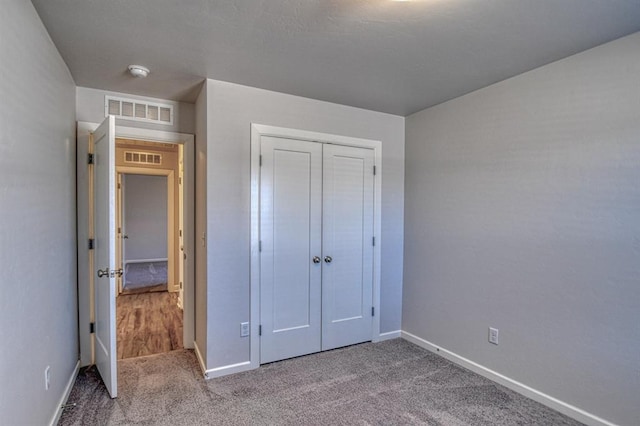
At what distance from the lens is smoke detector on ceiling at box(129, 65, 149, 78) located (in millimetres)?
2395

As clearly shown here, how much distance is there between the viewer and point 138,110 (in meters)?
3.01

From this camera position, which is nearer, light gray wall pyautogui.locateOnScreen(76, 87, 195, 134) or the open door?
the open door

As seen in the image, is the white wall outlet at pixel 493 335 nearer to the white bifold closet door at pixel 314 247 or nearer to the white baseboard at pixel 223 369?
the white bifold closet door at pixel 314 247

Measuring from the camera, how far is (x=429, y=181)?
3316mm

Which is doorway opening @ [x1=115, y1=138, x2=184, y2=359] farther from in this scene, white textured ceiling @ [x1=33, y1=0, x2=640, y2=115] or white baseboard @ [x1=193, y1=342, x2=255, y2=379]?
white textured ceiling @ [x1=33, y1=0, x2=640, y2=115]

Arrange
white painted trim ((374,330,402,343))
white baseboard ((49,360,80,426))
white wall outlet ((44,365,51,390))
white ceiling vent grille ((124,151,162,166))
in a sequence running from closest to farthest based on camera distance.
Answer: white wall outlet ((44,365,51,390)) → white baseboard ((49,360,80,426)) → white painted trim ((374,330,402,343)) → white ceiling vent grille ((124,151,162,166))

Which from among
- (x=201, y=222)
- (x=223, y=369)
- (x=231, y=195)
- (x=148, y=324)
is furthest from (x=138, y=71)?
(x=148, y=324)

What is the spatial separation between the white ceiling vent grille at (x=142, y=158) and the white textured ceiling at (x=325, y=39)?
2333mm

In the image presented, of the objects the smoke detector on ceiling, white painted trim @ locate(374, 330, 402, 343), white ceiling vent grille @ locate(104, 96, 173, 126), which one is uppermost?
the smoke detector on ceiling

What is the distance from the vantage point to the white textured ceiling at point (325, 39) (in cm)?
171

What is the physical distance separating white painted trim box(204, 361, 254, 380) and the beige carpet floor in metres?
0.05

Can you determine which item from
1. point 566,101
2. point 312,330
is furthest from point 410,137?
point 312,330

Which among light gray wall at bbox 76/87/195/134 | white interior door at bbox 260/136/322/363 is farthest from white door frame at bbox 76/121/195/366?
white interior door at bbox 260/136/322/363

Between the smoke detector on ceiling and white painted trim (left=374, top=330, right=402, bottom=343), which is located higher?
the smoke detector on ceiling
